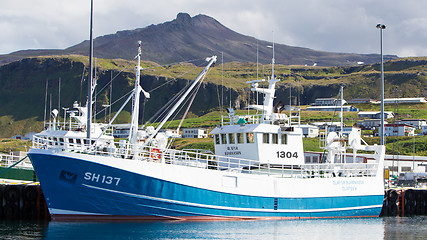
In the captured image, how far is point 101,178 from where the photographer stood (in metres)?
24.6

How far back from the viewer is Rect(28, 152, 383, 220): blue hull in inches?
972

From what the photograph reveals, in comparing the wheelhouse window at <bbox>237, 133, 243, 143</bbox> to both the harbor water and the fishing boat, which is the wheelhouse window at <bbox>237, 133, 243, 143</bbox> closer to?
the fishing boat

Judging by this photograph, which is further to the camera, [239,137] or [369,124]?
[369,124]

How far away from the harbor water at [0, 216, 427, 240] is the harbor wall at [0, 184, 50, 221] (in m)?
2.39

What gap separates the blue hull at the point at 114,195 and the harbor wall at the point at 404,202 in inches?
594

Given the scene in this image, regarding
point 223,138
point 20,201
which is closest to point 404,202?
point 223,138

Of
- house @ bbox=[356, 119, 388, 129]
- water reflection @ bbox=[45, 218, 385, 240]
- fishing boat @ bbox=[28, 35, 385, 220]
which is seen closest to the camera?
water reflection @ bbox=[45, 218, 385, 240]

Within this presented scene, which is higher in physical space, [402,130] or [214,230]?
[402,130]

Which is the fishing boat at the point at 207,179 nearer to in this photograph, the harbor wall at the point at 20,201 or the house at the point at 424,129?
the harbor wall at the point at 20,201

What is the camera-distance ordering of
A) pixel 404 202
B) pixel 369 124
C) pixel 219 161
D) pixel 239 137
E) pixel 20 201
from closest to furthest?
pixel 219 161, pixel 239 137, pixel 20 201, pixel 404 202, pixel 369 124

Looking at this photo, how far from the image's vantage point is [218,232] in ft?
77.7

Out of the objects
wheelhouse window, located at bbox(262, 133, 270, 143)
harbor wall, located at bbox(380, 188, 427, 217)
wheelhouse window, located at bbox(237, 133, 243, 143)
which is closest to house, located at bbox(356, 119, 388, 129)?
harbor wall, located at bbox(380, 188, 427, 217)

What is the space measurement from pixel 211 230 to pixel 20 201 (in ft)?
40.3

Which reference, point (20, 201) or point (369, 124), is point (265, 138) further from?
point (369, 124)
